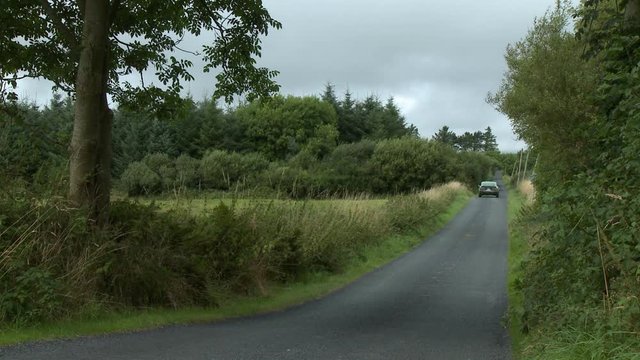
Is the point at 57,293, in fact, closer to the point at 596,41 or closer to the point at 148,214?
the point at 148,214

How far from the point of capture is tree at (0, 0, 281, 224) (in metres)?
10.4

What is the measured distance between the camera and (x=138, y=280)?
33.6ft

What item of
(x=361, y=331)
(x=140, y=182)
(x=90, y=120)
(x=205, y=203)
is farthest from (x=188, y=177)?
(x=361, y=331)

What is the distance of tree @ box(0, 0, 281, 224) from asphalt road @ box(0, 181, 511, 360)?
10.2 ft

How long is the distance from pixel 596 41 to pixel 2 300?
9.59 metres

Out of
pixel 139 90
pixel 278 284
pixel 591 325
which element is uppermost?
pixel 139 90

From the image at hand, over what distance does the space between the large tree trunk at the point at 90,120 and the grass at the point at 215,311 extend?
6.25ft

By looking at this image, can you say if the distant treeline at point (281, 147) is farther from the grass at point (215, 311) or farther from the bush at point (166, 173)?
the grass at point (215, 311)

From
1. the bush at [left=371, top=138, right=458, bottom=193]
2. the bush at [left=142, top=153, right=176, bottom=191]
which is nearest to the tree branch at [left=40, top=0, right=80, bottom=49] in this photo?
the bush at [left=142, top=153, right=176, bottom=191]

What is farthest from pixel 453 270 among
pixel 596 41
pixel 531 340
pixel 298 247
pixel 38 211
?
pixel 38 211

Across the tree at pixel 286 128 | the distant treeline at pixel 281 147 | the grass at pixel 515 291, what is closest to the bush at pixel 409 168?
the distant treeline at pixel 281 147

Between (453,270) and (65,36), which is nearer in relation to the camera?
(65,36)

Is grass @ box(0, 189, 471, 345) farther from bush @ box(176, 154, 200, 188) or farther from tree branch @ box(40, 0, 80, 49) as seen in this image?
tree branch @ box(40, 0, 80, 49)

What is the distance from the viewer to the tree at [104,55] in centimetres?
1038
